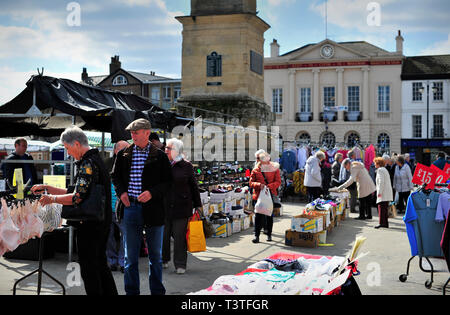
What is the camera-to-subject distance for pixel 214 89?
2003cm

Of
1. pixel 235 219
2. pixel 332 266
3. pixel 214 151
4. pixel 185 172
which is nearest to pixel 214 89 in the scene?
pixel 214 151

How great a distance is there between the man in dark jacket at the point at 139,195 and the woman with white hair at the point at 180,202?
1537 mm

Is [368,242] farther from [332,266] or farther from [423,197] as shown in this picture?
[332,266]

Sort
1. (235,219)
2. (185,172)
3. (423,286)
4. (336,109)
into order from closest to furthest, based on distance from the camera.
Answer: (423,286) → (185,172) → (235,219) → (336,109)

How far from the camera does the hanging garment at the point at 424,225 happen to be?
692 cm

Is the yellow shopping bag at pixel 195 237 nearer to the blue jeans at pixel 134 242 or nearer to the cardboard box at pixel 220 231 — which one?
the blue jeans at pixel 134 242

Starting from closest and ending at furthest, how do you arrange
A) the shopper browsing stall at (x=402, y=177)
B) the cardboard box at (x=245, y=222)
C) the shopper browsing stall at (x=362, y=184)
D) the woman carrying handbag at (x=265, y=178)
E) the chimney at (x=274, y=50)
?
the woman carrying handbag at (x=265, y=178) < the cardboard box at (x=245, y=222) < the shopper browsing stall at (x=362, y=184) < the shopper browsing stall at (x=402, y=177) < the chimney at (x=274, y=50)

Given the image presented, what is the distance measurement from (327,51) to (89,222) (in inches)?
1938

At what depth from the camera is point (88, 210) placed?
4836 millimetres

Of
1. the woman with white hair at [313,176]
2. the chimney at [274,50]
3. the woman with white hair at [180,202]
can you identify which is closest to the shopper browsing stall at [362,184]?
the woman with white hair at [313,176]

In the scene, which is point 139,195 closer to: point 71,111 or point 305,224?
point 71,111
